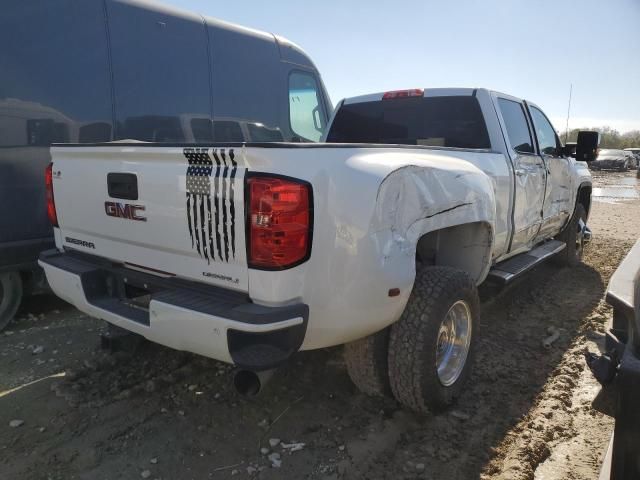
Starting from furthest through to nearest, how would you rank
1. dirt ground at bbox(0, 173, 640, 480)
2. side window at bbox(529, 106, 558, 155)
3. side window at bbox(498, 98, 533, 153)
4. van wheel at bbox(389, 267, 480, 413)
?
side window at bbox(529, 106, 558, 155), side window at bbox(498, 98, 533, 153), van wheel at bbox(389, 267, 480, 413), dirt ground at bbox(0, 173, 640, 480)

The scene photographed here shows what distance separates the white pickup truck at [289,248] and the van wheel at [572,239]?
9.80ft

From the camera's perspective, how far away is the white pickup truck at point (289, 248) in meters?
2.09

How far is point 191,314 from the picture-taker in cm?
220

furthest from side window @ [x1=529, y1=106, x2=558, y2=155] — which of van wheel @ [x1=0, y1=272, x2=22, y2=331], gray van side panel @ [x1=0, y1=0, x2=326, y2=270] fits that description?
van wheel @ [x1=0, y1=272, x2=22, y2=331]

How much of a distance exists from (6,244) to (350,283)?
9.88 ft

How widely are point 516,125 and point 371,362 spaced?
9.02ft

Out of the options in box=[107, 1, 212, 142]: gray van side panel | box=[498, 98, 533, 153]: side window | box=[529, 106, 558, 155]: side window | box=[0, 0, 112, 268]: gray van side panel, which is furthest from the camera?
box=[529, 106, 558, 155]: side window

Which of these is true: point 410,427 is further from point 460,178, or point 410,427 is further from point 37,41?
point 37,41

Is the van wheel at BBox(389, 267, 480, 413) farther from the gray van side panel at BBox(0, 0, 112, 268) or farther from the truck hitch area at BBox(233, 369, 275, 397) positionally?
the gray van side panel at BBox(0, 0, 112, 268)

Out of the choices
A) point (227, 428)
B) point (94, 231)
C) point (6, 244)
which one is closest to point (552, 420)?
point (227, 428)

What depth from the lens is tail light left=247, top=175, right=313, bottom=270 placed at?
2.04m

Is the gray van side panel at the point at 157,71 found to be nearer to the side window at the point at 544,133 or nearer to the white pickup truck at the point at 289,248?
the white pickup truck at the point at 289,248

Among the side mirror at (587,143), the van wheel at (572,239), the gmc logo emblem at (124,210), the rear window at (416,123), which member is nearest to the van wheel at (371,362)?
the gmc logo emblem at (124,210)

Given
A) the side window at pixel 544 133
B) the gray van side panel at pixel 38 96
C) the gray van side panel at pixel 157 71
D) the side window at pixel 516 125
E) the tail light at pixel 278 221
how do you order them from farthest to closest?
1. the side window at pixel 544 133
2. the gray van side panel at pixel 157 71
3. the side window at pixel 516 125
4. the gray van side panel at pixel 38 96
5. the tail light at pixel 278 221
